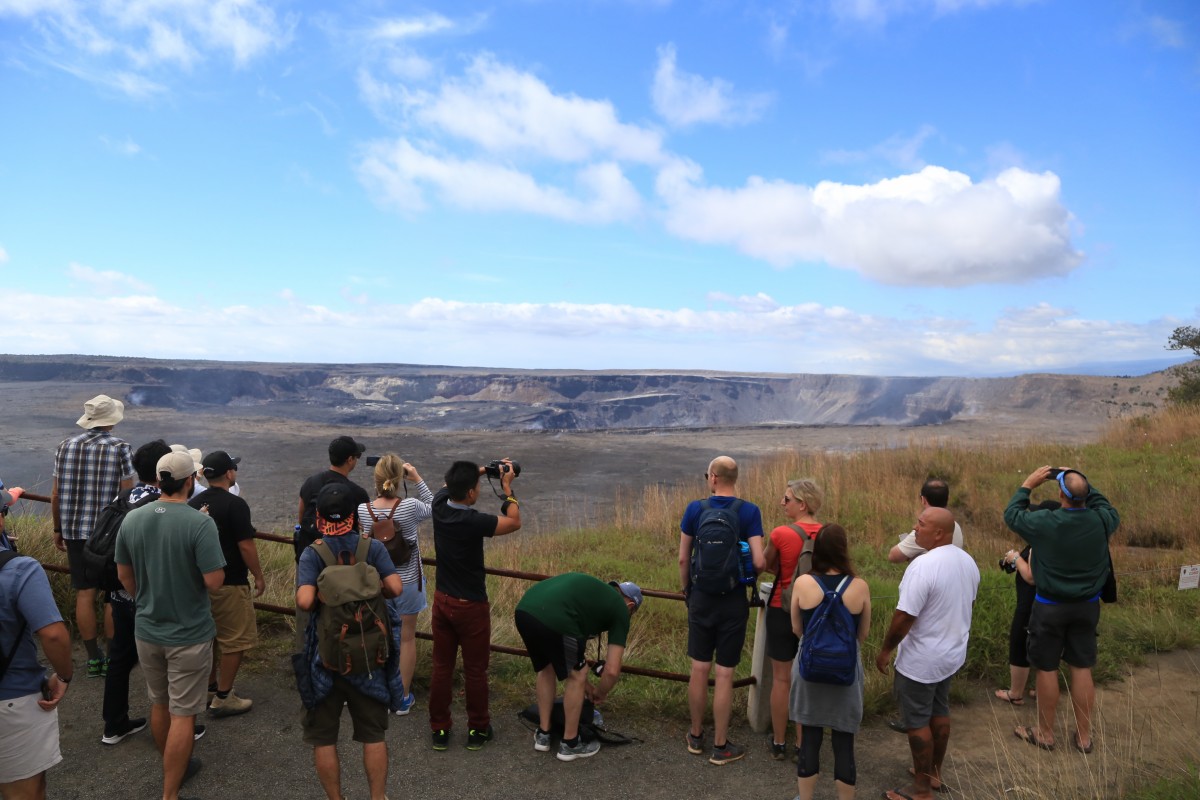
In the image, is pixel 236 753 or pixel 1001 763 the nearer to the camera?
pixel 236 753

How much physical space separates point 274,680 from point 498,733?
67.9 inches

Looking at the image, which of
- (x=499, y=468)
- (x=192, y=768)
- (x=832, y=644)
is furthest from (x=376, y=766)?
(x=832, y=644)

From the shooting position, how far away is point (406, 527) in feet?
14.8

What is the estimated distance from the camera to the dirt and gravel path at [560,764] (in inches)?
151

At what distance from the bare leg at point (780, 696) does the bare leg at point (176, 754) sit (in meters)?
3.04

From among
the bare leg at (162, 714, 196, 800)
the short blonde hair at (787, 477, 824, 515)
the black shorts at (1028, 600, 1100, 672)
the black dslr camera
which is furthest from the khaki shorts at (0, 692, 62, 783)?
the black shorts at (1028, 600, 1100, 672)

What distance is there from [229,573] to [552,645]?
200cm

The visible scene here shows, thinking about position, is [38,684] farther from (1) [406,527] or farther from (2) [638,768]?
(2) [638,768]

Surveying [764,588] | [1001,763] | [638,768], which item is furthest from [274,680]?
[1001,763]

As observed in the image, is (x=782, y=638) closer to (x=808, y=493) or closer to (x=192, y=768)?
(x=808, y=493)

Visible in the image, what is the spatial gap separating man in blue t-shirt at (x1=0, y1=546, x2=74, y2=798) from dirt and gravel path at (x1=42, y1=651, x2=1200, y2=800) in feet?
3.14

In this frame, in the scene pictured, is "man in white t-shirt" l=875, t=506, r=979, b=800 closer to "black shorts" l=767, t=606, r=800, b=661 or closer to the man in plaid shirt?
"black shorts" l=767, t=606, r=800, b=661

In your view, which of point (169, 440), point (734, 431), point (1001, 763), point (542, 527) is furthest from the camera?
point (734, 431)

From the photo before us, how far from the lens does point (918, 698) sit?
12.6 ft
